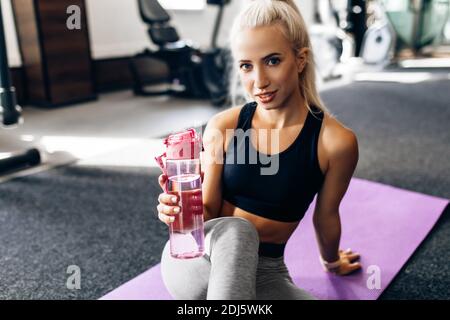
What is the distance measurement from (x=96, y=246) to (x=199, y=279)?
2.29 feet

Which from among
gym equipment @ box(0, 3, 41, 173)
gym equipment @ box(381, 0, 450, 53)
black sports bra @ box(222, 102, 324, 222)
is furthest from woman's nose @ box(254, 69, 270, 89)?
gym equipment @ box(381, 0, 450, 53)

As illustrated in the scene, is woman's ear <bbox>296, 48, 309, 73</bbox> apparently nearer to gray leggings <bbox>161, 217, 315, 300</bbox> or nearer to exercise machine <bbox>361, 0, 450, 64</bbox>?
gray leggings <bbox>161, 217, 315, 300</bbox>

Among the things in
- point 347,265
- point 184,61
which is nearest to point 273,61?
point 347,265

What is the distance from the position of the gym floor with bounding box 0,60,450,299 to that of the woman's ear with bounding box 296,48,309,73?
0.65 m

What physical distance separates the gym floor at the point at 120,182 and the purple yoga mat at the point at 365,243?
0.15 feet

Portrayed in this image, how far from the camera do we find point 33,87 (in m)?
3.47

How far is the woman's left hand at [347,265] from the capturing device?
1194mm

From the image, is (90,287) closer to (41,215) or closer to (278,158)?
(41,215)

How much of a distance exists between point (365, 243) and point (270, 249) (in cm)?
55

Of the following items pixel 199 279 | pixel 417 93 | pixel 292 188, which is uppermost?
pixel 292 188

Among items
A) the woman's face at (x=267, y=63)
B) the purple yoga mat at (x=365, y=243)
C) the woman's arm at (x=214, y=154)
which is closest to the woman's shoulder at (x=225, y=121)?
the woman's arm at (x=214, y=154)

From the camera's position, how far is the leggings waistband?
3.10 ft
